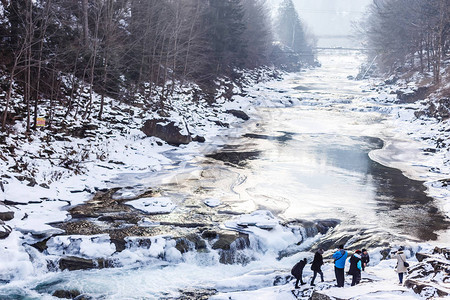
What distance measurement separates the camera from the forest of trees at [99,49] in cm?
2289

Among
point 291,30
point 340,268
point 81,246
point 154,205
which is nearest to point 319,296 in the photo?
Answer: point 340,268

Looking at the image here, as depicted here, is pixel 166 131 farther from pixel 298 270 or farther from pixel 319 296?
pixel 319 296

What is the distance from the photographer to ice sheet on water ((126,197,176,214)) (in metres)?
17.6

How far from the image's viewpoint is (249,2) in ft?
255

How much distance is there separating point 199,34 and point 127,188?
28353mm

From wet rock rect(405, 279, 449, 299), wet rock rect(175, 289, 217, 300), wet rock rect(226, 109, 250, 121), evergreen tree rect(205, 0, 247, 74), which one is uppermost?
evergreen tree rect(205, 0, 247, 74)

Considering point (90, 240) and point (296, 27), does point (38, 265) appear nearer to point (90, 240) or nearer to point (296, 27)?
point (90, 240)

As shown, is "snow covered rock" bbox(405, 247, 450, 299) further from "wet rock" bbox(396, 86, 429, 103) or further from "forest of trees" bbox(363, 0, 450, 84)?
"wet rock" bbox(396, 86, 429, 103)

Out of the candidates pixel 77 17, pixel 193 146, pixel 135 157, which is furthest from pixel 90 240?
pixel 77 17

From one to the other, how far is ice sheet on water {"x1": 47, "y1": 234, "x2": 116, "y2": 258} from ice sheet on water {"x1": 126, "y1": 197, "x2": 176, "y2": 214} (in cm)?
330

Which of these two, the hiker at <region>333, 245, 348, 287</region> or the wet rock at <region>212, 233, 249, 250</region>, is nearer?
the hiker at <region>333, 245, 348, 287</region>

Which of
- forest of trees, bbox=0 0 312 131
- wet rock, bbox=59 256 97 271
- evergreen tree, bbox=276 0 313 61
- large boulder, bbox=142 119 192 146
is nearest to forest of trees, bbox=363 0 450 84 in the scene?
forest of trees, bbox=0 0 312 131

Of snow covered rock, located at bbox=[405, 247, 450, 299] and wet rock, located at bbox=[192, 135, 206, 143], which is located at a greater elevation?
wet rock, located at bbox=[192, 135, 206, 143]

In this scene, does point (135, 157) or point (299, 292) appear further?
point (135, 157)
